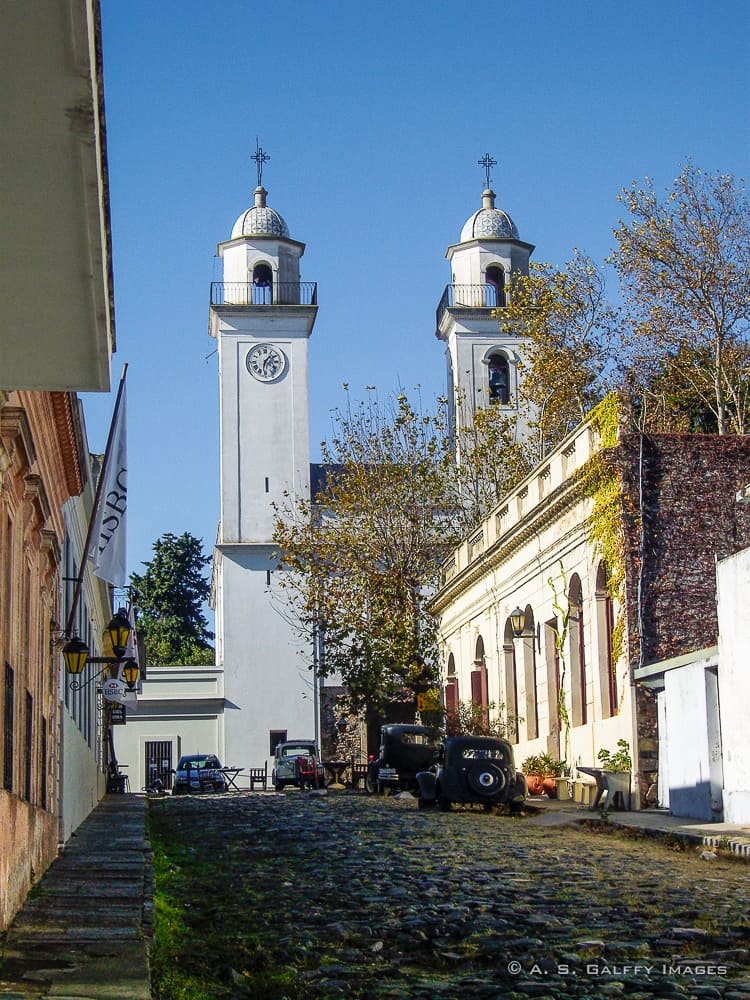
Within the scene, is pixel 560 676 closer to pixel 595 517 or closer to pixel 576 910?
pixel 595 517

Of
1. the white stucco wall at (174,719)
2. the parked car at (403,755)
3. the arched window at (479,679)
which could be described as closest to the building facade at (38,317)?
the parked car at (403,755)

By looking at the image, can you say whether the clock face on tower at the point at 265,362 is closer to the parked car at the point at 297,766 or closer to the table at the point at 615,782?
the parked car at the point at 297,766

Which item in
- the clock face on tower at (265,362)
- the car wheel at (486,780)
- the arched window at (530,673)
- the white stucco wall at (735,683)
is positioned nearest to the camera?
the white stucco wall at (735,683)

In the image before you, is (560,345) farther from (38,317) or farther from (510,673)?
(38,317)

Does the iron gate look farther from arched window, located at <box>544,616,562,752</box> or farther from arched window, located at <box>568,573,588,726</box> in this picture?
arched window, located at <box>568,573,588,726</box>

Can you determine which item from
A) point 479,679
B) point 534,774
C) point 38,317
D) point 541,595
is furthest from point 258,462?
point 38,317

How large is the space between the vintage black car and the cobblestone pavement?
6044 millimetres

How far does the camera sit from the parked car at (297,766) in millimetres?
44969

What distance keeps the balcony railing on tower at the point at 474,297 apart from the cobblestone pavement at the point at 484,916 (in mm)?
47067

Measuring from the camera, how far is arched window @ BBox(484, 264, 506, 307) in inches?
2525

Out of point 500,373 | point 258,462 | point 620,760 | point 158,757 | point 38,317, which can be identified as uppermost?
point 500,373

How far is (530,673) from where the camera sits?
112ft

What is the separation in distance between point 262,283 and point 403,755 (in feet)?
116

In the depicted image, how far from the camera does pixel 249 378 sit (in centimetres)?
6362
